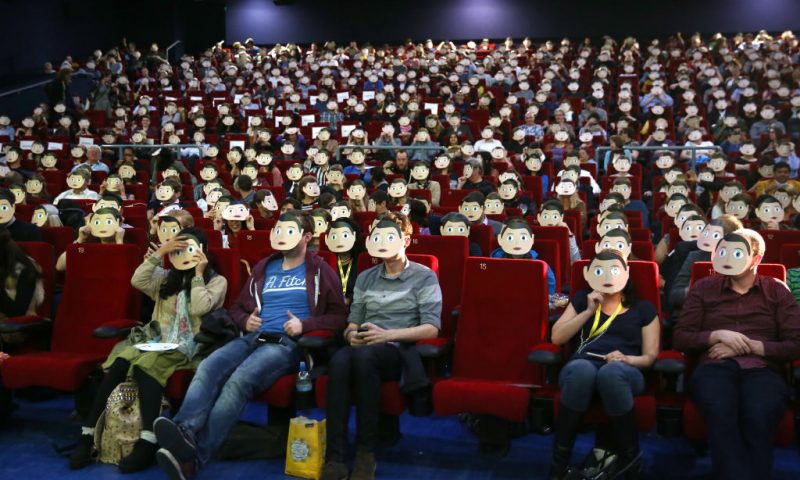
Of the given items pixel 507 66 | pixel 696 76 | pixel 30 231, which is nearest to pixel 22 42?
pixel 507 66

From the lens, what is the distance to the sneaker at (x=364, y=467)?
3.54 meters

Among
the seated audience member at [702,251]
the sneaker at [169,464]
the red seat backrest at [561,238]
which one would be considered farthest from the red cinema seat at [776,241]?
the sneaker at [169,464]

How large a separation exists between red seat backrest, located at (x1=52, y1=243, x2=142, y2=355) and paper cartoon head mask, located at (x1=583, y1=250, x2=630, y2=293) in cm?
202

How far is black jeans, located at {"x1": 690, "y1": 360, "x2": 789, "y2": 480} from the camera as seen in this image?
10.1 feet

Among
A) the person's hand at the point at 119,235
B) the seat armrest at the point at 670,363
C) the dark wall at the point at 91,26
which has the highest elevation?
the dark wall at the point at 91,26

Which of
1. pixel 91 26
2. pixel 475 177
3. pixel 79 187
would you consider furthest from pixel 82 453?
pixel 91 26

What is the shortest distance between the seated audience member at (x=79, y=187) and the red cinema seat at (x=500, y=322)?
15.3ft

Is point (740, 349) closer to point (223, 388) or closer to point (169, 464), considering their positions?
point (223, 388)

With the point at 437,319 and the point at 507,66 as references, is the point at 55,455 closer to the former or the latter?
the point at 437,319

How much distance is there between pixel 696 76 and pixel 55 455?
11387 mm

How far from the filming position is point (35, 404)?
4.52 meters

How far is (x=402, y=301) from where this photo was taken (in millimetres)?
3857

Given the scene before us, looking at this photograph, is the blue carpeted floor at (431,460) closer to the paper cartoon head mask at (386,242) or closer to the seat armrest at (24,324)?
the seat armrest at (24,324)

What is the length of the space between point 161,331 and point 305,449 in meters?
0.91
